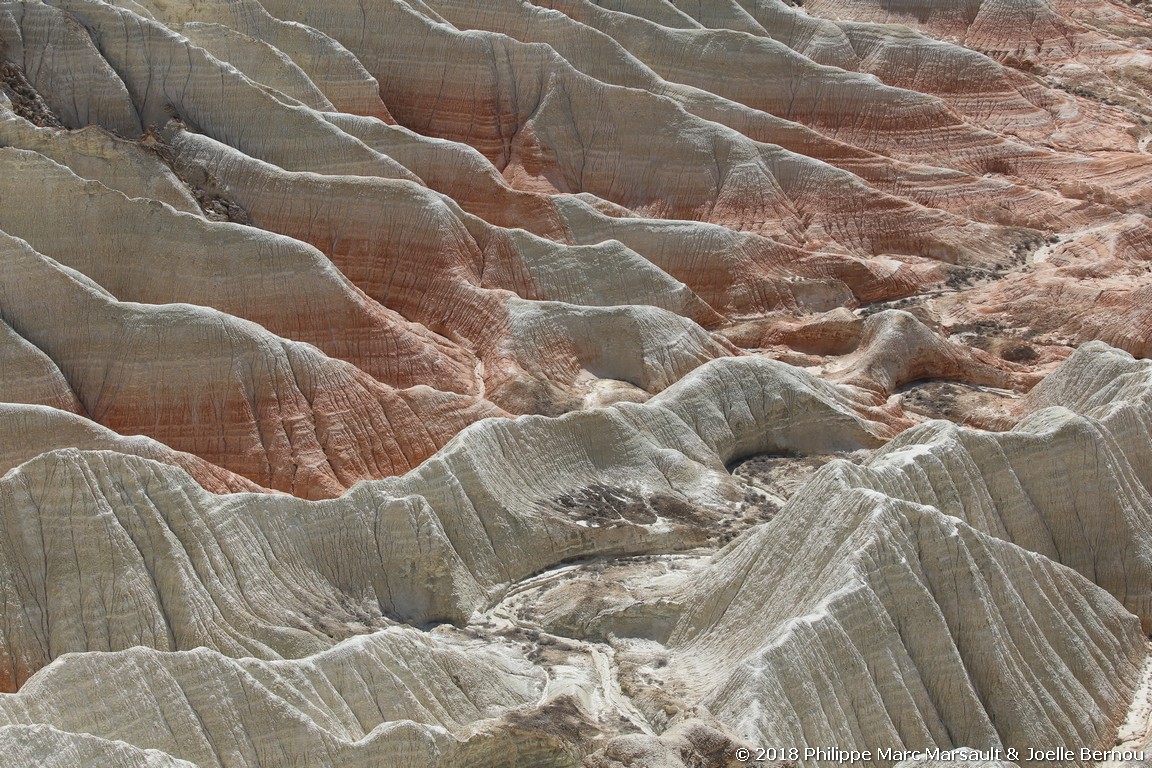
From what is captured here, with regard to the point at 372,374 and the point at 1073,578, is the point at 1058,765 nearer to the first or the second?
the point at 1073,578

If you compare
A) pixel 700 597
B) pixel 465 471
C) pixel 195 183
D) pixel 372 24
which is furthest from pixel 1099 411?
pixel 372 24

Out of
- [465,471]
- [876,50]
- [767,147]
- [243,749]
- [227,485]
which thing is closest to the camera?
[243,749]

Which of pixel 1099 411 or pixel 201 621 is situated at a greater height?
pixel 1099 411

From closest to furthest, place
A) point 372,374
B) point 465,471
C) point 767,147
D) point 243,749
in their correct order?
point 243,749 < point 465,471 < point 372,374 < point 767,147

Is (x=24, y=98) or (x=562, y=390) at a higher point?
(x=24, y=98)

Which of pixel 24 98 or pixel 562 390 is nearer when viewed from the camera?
pixel 562 390

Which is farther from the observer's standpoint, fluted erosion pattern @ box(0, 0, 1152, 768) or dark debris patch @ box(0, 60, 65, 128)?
dark debris patch @ box(0, 60, 65, 128)

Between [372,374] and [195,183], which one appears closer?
[372,374]

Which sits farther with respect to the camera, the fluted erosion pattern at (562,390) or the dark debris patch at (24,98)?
the dark debris patch at (24,98)
